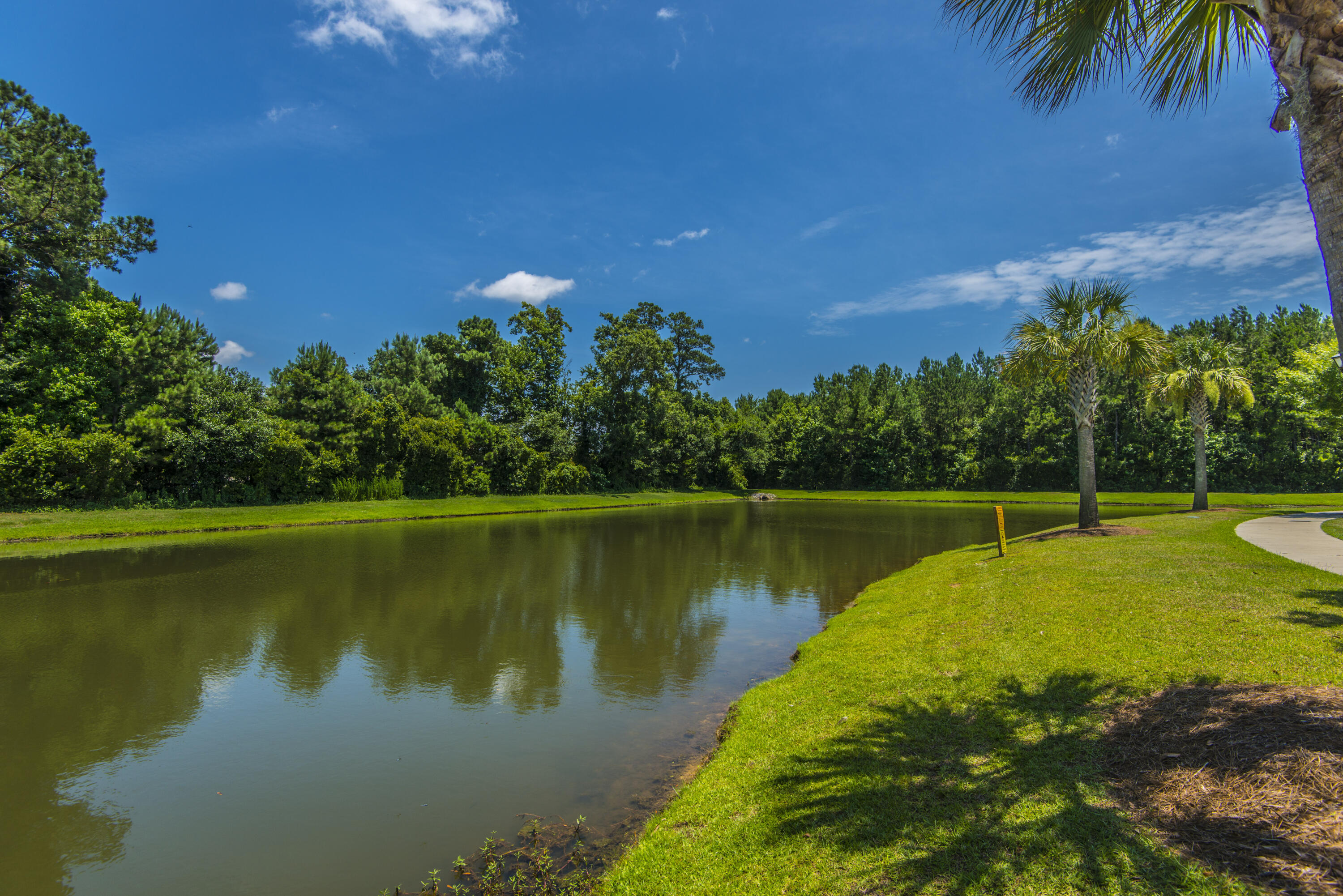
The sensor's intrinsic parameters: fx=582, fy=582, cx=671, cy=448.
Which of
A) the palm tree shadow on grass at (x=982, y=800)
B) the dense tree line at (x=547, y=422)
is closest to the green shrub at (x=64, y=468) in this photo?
the dense tree line at (x=547, y=422)

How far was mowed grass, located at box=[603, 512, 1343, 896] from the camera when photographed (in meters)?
3.38

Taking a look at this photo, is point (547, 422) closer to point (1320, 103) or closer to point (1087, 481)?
point (1087, 481)

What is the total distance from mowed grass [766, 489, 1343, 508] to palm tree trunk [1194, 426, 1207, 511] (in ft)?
33.9

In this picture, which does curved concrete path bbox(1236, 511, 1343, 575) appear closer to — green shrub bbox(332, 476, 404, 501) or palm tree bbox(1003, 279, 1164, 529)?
palm tree bbox(1003, 279, 1164, 529)

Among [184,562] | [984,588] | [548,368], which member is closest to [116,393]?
[184,562]

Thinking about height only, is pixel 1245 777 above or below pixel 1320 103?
below

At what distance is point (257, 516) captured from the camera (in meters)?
28.8

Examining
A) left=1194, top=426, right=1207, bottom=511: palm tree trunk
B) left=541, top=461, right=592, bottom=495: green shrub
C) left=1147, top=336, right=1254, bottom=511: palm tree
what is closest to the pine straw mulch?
left=1147, top=336, right=1254, bottom=511: palm tree

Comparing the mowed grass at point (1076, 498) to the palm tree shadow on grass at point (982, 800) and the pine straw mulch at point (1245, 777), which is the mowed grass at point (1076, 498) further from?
the palm tree shadow on grass at point (982, 800)

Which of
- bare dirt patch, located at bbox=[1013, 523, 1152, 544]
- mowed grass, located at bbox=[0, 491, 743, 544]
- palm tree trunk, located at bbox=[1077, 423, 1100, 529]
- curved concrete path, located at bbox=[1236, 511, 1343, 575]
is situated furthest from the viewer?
mowed grass, located at bbox=[0, 491, 743, 544]

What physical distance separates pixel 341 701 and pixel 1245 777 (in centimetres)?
917

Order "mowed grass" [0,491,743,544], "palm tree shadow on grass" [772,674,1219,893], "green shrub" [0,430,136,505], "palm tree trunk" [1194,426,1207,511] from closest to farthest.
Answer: "palm tree shadow on grass" [772,674,1219,893]
"mowed grass" [0,491,743,544]
"palm tree trunk" [1194,426,1207,511]
"green shrub" [0,430,136,505]

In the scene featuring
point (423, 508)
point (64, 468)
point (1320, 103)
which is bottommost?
point (423, 508)

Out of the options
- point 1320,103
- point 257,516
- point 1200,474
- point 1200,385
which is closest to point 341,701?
point 1320,103
